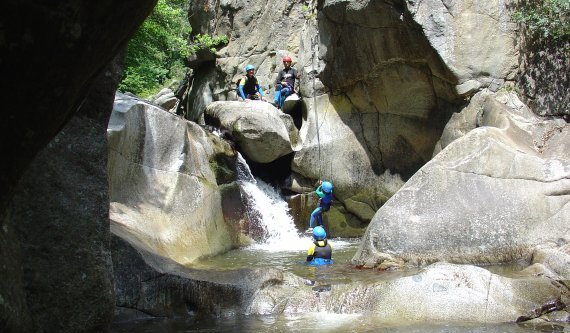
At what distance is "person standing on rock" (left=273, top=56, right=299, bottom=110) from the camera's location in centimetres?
1645

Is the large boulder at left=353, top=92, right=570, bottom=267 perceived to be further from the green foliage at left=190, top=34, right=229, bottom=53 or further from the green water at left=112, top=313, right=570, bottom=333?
the green foliage at left=190, top=34, right=229, bottom=53

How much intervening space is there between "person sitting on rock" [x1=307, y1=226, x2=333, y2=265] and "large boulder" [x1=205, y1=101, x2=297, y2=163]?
4.82 m

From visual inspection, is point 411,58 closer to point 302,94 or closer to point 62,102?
point 302,94

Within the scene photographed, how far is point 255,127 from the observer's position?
13.8 meters

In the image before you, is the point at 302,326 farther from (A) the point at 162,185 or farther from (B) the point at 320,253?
(A) the point at 162,185

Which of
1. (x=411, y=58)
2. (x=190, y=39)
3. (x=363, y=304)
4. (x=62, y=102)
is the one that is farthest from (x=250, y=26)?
(x=62, y=102)

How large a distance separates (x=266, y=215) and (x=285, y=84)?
445 centimetres

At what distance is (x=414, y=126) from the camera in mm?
13836

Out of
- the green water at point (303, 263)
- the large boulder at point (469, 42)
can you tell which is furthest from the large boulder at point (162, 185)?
the large boulder at point (469, 42)

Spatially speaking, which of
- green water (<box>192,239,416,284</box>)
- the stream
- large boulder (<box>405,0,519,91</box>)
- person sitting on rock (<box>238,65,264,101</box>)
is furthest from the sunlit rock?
person sitting on rock (<box>238,65,264,101</box>)

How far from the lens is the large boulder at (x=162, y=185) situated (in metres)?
9.02

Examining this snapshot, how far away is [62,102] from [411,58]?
1099 centimetres

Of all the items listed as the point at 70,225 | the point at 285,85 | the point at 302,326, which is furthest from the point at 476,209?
the point at 285,85

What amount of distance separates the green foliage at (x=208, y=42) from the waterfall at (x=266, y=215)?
762 centimetres
